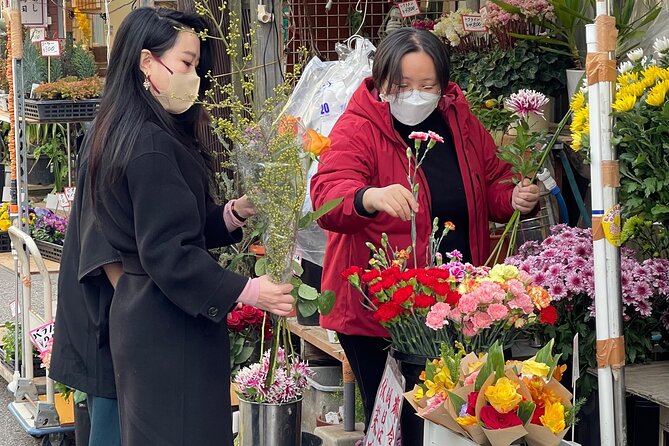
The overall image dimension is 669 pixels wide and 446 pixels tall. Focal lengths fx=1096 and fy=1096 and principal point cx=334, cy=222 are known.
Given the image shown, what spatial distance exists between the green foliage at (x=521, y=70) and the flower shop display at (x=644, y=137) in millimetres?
1411

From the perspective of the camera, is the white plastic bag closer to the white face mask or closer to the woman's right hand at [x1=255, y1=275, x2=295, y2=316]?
the white face mask

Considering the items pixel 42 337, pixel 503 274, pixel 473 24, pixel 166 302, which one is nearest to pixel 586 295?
pixel 503 274

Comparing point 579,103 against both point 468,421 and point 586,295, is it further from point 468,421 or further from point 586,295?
point 468,421

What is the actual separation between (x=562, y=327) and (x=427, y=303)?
2.29ft

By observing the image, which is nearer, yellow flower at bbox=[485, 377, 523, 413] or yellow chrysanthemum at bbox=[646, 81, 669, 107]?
yellow flower at bbox=[485, 377, 523, 413]

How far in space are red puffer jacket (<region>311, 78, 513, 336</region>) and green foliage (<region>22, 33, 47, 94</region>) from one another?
10.8 feet

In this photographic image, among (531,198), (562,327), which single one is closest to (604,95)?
(531,198)

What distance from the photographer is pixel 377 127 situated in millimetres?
3498

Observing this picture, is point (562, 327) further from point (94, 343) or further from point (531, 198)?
point (94, 343)

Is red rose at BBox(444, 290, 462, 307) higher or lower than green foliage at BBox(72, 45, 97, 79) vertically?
lower

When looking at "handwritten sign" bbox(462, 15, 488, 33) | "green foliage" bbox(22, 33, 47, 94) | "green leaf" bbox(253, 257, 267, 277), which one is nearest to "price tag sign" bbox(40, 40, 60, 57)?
"green foliage" bbox(22, 33, 47, 94)

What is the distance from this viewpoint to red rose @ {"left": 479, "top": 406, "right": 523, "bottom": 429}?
255 cm

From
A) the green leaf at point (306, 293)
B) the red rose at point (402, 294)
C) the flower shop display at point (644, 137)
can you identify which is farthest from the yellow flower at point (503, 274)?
the green leaf at point (306, 293)

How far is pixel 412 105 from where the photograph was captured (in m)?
3.44
